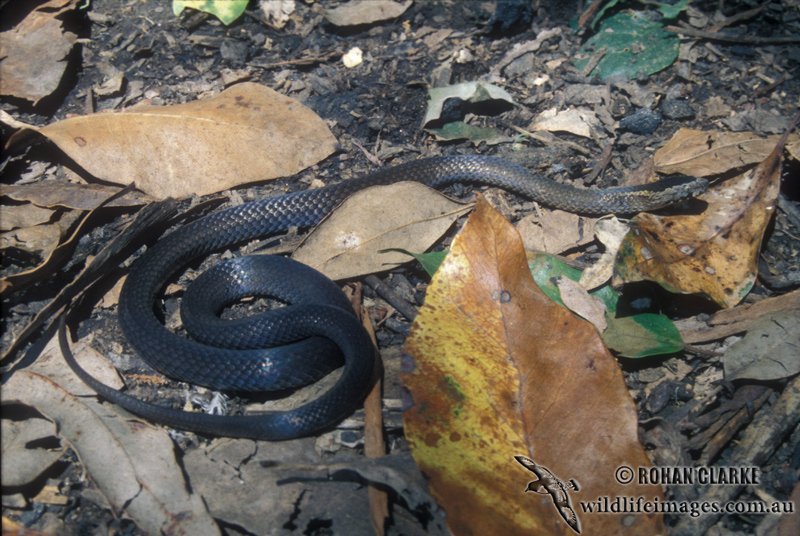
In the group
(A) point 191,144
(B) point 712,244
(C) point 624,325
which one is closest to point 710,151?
(B) point 712,244

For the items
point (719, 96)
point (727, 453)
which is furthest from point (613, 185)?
point (727, 453)

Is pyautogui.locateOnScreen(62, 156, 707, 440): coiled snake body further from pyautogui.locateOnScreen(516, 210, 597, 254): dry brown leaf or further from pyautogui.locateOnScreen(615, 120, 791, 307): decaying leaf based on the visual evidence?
pyautogui.locateOnScreen(615, 120, 791, 307): decaying leaf

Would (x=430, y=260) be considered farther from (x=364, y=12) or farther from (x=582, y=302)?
(x=364, y=12)

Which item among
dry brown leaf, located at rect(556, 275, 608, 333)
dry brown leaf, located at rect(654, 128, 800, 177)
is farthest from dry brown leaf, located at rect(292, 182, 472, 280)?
dry brown leaf, located at rect(654, 128, 800, 177)

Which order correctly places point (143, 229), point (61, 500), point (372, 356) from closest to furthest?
1. point (61, 500)
2. point (372, 356)
3. point (143, 229)

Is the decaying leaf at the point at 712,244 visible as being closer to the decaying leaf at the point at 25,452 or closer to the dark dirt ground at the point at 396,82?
the dark dirt ground at the point at 396,82

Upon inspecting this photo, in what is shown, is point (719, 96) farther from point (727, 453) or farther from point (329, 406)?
point (329, 406)

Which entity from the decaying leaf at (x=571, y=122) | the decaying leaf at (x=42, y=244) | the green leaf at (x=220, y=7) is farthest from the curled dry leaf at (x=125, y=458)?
the decaying leaf at (x=571, y=122)
